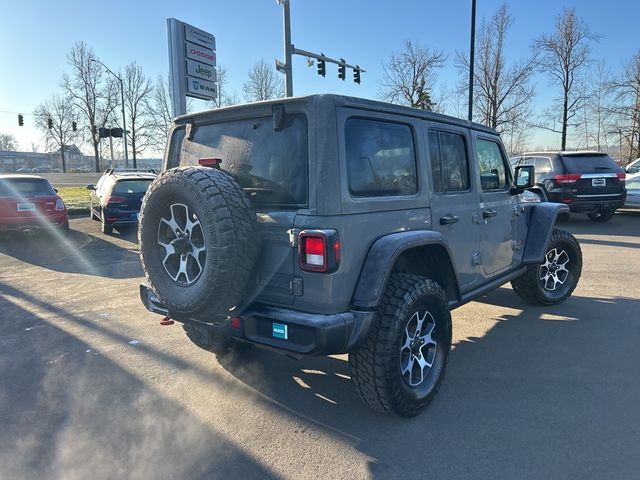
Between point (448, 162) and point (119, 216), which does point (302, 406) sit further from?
point (119, 216)

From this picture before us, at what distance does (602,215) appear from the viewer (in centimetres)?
1280

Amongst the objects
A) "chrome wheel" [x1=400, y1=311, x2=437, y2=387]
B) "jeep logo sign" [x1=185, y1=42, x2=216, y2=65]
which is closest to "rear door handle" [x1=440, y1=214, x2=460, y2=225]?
"chrome wheel" [x1=400, y1=311, x2=437, y2=387]

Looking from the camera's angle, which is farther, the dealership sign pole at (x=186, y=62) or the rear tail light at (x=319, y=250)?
the dealership sign pole at (x=186, y=62)

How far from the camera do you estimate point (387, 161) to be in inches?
127

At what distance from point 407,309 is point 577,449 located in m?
1.25

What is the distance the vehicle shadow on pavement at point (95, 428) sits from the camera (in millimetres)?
2682

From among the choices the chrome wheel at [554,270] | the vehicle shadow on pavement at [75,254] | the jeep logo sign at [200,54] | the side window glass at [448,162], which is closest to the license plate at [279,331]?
the side window glass at [448,162]

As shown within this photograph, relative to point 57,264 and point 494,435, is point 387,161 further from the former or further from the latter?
point 57,264

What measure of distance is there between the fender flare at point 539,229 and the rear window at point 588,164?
24.7 ft

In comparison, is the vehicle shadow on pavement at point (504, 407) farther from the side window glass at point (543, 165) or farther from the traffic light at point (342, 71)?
the traffic light at point (342, 71)

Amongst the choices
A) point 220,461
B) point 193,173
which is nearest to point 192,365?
point 220,461

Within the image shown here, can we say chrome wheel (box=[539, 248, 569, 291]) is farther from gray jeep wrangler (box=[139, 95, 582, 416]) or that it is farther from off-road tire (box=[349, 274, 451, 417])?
off-road tire (box=[349, 274, 451, 417])

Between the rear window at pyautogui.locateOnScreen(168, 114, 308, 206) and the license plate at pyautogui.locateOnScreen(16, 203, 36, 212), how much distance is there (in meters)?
8.24

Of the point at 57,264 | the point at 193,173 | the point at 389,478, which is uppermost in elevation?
the point at 193,173
